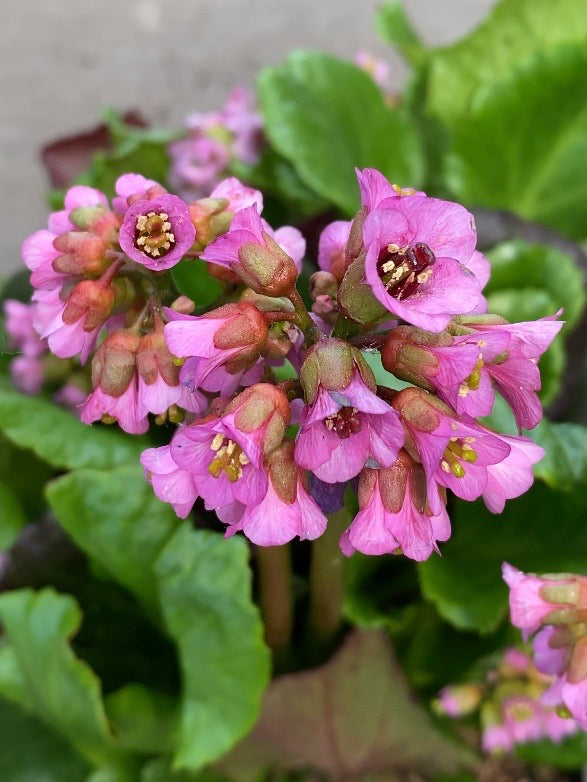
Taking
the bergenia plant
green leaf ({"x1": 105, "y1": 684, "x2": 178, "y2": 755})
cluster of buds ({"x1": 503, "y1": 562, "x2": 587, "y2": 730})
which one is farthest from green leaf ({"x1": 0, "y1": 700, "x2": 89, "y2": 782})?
cluster of buds ({"x1": 503, "y1": 562, "x2": 587, "y2": 730})

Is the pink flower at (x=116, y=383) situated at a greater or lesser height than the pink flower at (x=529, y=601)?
greater

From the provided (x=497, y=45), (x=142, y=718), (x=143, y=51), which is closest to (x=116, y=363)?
(x=142, y=718)

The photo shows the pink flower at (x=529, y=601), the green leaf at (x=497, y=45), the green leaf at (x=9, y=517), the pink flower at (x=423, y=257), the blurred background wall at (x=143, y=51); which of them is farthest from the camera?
the blurred background wall at (x=143, y=51)

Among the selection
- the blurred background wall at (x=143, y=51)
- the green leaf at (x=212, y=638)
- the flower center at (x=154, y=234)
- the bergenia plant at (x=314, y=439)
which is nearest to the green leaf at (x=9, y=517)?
the bergenia plant at (x=314, y=439)

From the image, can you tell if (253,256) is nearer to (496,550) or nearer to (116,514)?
(116,514)

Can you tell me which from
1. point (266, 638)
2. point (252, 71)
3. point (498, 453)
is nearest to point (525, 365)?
point (498, 453)

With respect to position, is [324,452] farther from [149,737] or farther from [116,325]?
[149,737]

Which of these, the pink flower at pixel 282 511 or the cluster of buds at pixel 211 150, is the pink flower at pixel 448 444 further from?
the cluster of buds at pixel 211 150

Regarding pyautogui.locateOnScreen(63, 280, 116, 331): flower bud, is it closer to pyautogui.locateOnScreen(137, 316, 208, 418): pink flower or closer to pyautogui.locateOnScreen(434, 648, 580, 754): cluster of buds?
pyautogui.locateOnScreen(137, 316, 208, 418): pink flower
